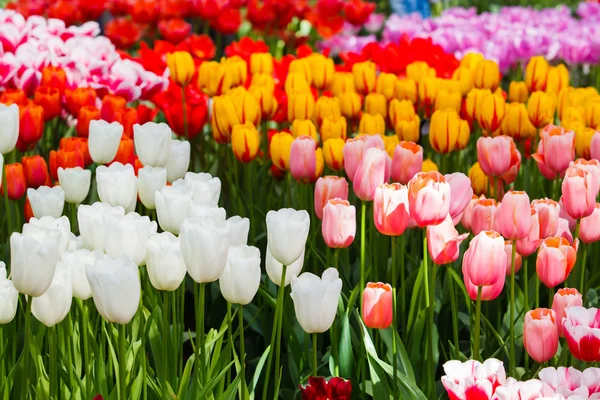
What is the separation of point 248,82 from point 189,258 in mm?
2122

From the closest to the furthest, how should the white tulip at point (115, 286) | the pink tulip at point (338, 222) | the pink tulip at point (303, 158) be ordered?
the white tulip at point (115, 286), the pink tulip at point (338, 222), the pink tulip at point (303, 158)

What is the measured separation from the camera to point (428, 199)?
5.45 feet

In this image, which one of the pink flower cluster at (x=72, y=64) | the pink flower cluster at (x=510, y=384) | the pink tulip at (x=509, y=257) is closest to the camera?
the pink flower cluster at (x=510, y=384)

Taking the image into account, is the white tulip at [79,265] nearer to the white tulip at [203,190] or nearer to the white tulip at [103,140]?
the white tulip at [203,190]

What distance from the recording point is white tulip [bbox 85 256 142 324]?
4.71ft

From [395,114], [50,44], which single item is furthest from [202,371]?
[50,44]

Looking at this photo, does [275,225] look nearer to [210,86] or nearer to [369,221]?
[369,221]

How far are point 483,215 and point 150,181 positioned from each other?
2.58ft

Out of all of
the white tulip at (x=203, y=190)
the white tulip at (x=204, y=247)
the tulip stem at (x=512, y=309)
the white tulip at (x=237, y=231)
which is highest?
the white tulip at (x=204, y=247)

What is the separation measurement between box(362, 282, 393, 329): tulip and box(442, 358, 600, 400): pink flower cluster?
12.0 inches

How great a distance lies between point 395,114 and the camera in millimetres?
3072

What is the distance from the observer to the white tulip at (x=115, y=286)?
1.44 m

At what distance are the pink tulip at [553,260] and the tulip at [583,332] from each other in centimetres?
23

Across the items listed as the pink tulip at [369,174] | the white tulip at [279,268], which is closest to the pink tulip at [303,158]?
the pink tulip at [369,174]
